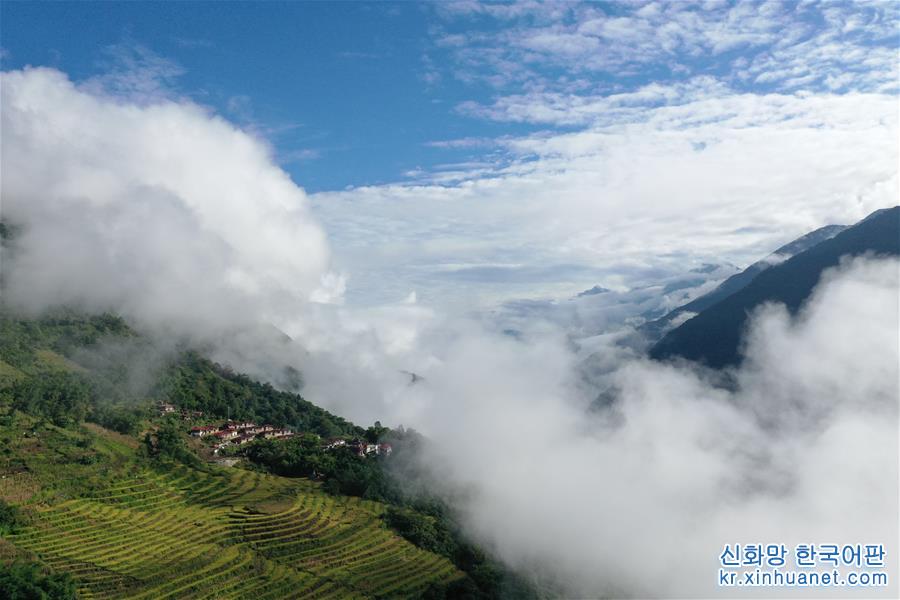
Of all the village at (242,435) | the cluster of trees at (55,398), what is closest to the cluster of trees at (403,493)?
the village at (242,435)

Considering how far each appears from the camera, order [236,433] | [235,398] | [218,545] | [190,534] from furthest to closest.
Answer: [235,398], [236,433], [190,534], [218,545]

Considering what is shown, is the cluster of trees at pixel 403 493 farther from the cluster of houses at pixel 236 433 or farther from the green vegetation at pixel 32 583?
the green vegetation at pixel 32 583

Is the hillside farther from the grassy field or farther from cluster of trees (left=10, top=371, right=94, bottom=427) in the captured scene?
cluster of trees (left=10, top=371, right=94, bottom=427)

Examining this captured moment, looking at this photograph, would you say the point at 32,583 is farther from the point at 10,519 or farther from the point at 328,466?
the point at 328,466

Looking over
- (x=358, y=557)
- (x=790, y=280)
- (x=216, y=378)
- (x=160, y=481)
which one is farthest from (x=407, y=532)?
(x=790, y=280)

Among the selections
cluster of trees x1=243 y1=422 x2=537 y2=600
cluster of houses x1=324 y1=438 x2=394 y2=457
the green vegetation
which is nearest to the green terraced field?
cluster of trees x1=243 y1=422 x2=537 y2=600

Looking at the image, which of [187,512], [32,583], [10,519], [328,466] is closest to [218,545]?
[187,512]
